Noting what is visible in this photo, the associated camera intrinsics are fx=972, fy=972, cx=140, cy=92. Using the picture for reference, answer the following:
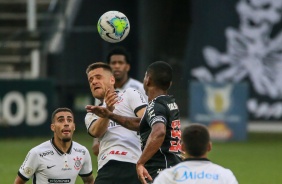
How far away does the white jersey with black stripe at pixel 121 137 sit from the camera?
373 inches

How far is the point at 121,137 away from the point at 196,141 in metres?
2.79

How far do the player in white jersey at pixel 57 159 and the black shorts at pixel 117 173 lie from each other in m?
0.53

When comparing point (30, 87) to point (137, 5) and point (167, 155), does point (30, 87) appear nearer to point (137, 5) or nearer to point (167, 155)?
point (137, 5)

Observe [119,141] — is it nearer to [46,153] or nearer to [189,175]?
[46,153]

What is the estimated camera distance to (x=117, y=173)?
31.4 ft

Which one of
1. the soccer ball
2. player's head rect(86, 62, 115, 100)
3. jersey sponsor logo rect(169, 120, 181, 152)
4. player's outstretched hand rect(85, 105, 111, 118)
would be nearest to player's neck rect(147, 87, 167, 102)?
jersey sponsor logo rect(169, 120, 181, 152)

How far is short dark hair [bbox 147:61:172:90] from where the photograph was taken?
8.66 m

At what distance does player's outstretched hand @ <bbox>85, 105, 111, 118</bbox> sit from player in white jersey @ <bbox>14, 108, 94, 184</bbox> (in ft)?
3.92

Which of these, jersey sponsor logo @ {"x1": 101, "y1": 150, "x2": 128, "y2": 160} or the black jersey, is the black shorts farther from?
the black jersey

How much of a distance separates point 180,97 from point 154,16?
2365 millimetres

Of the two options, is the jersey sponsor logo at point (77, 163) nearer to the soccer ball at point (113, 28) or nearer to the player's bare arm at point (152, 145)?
the soccer ball at point (113, 28)

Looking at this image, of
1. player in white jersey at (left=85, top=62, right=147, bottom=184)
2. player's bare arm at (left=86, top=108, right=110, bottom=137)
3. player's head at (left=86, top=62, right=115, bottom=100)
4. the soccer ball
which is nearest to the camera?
player's head at (left=86, top=62, right=115, bottom=100)

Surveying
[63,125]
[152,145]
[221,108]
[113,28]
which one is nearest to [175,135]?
[152,145]

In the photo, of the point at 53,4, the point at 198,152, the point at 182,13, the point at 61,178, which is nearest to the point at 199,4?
the point at 182,13
